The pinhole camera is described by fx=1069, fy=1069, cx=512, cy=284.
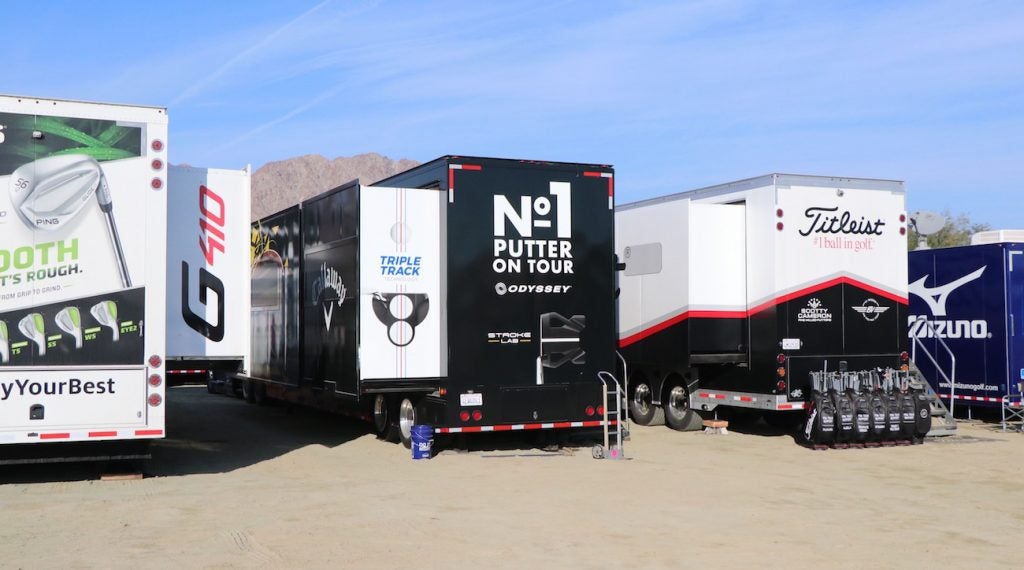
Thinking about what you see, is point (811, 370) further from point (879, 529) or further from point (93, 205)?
point (93, 205)

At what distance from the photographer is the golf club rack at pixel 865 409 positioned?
1432 centimetres

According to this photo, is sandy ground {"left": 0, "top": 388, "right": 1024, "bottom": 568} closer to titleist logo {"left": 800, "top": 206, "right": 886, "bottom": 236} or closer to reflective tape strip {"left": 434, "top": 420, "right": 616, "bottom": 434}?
reflective tape strip {"left": 434, "top": 420, "right": 616, "bottom": 434}

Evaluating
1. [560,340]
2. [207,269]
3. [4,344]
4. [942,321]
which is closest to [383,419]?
[560,340]

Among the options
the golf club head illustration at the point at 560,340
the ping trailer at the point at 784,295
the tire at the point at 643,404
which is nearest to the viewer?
the golf club head illustration at the point at 560,340

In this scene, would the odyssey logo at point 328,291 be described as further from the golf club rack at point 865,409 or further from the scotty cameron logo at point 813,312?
the golf club rack at point 865,409

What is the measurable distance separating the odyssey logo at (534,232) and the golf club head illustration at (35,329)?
515 cm

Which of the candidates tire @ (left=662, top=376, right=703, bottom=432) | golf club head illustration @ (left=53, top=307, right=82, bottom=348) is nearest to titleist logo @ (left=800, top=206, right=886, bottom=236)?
tire @ (left=662, top=376, right=703, bottom=432)

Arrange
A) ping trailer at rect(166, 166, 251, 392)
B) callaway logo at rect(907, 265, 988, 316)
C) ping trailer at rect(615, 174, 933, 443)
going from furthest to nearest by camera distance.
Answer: callaway logo at rect(907, 265, 988, 316)
ping trailer at rect(615, 174, 933, 443)
ping trailer at rect(166, 166, 251, 392)

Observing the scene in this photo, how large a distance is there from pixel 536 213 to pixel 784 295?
3.97 m

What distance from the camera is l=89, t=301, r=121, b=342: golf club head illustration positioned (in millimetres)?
10680

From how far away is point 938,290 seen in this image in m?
18.2

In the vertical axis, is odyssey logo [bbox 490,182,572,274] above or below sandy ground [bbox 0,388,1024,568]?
above

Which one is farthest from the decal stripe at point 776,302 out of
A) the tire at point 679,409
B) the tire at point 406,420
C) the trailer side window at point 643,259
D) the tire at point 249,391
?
the tire at point 249,391

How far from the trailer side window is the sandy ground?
9.71 ft
